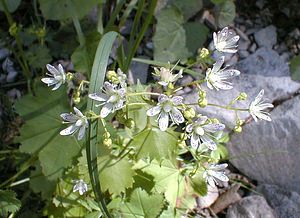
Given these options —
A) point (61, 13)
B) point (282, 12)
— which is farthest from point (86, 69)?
point (282, 12)

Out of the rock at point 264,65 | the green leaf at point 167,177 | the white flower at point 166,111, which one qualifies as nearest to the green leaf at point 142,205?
the green leaf at point 167,177

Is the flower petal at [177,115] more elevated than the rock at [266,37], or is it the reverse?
the flower petal at [177,115]

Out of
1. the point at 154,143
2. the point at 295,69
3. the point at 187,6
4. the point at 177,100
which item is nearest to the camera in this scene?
the point at 177,100

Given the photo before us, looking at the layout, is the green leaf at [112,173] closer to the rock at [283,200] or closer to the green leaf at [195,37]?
the rock at [283,200]

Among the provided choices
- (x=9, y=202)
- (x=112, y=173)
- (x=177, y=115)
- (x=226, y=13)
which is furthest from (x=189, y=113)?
(x=226, y=13)

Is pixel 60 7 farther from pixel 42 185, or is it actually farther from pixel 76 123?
pixel 76 123
